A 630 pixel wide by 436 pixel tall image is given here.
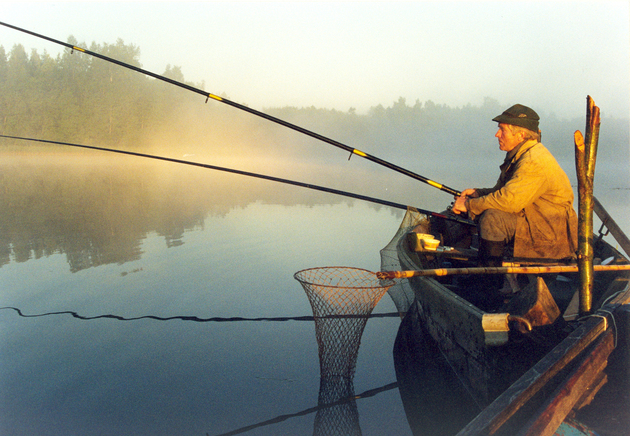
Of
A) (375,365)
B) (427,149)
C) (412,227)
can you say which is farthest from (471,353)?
(427,149)

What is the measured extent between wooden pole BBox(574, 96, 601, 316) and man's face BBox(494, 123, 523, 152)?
2.24ft

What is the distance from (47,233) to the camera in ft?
36.2

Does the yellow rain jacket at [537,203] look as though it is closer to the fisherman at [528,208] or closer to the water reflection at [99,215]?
the fisherman at [528,208]

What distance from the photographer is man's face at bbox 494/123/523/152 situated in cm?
479

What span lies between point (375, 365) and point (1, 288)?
19.1ft

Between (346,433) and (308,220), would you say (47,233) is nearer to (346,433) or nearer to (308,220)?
(308,220)

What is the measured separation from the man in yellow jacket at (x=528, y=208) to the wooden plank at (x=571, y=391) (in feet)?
5.37

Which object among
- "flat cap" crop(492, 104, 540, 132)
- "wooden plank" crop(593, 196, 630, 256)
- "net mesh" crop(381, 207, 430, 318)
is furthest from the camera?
"net mesh" crop(381, 207, 430, 318)

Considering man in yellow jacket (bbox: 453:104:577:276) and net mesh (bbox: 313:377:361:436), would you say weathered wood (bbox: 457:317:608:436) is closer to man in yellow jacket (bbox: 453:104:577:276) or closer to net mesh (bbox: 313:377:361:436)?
man in yellow jacket (bbox: 453:104:577:276)

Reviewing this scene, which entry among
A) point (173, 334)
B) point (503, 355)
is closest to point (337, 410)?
point (503, 355)

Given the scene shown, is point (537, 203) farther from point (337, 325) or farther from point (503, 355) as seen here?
point (337, 325)

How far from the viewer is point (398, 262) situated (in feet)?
21.8

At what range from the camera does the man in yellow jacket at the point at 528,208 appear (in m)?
4.37

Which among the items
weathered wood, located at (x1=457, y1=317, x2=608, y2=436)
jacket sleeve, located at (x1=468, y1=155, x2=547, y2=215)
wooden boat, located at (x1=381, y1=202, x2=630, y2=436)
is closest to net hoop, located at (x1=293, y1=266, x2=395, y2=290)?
wooden boat, located at (x1=381, y1=202, x2=630, y2=436)
